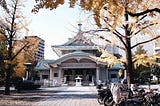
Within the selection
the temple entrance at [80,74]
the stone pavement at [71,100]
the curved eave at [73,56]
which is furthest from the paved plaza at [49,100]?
the temple entrance at [80,74]

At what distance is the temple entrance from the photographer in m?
49.5

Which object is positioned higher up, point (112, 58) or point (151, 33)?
point (151, 33)

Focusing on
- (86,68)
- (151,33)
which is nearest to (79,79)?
(86,68)

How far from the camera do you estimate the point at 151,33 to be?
1572 centimetres

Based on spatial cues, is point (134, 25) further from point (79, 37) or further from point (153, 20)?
point (79, 37)

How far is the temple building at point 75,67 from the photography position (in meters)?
46.7

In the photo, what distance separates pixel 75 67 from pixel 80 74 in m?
3.37

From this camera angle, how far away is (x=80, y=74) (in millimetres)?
Result: 50312

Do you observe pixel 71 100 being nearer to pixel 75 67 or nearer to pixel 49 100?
pixel 49 100

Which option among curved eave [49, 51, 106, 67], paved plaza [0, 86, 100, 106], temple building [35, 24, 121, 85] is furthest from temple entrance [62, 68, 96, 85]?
paved plaza [0, 86, 100, 106]

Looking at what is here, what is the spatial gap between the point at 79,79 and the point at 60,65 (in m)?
3.93

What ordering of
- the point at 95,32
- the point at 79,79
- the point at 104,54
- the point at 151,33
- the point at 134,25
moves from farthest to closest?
1. the point at 79,79
2. the point at 104,54
3. the point at 95,32
4. the point at 151,33
5. the point at 134,25

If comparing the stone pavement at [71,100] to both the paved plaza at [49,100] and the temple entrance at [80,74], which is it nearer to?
the paved plaza at [49,100]

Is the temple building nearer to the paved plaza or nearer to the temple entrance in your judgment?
the temple entrance
